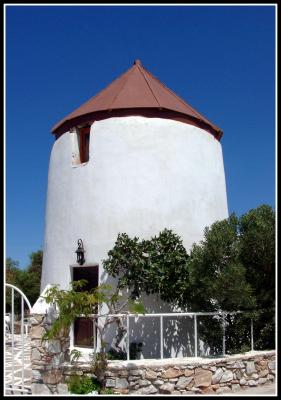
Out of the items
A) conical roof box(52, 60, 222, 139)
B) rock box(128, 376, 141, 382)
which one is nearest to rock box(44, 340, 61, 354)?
rock box(128, 376, 141, 382)

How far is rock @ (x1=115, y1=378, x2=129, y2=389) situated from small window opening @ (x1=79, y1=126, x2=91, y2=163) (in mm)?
5975

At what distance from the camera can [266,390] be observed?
8836 millimetres

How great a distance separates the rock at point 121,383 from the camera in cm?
841

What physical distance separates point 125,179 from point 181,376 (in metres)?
4.87

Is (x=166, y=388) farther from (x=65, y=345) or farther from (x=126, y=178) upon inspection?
(x=126, y=178)

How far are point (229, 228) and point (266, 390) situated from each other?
3350mm

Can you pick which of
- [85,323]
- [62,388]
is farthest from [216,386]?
[85,323]

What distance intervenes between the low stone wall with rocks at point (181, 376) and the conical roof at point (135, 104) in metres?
6.25

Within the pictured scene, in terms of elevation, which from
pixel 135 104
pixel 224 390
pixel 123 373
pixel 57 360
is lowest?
pixel 224 390

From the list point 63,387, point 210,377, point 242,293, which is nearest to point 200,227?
point 242,293

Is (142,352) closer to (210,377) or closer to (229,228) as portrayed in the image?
(210,377)

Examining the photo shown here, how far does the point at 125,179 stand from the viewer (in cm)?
1125

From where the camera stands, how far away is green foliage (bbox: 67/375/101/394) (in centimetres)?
830

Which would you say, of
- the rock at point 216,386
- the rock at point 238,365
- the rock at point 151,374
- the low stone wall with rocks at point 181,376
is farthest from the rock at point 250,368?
the rock at point 151,374
